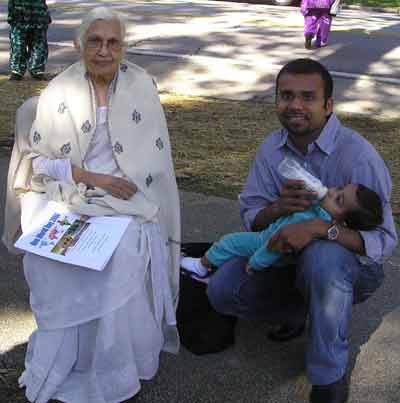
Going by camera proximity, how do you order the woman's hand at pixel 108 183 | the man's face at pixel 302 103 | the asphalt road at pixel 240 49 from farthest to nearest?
1. the asphalt road at pixel 240 49
2. the woman's hand at pixel 108 183
3. the man's face at pixel 302 103

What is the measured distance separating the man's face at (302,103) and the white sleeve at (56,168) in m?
0.93

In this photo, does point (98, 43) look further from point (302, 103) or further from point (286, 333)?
point (286, 333)

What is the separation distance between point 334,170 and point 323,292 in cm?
55

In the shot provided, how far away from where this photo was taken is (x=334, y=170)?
116 inches

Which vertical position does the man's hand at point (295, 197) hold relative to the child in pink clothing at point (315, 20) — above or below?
above

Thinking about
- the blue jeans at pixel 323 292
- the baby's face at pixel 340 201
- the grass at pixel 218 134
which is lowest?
the grass at pixel 218 134

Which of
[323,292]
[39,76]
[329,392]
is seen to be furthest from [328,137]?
[39,76]

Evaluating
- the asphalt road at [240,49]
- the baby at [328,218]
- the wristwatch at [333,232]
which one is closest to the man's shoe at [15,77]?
the asphalt road at [240,49]

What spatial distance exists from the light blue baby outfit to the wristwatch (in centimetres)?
4

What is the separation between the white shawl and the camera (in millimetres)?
3086

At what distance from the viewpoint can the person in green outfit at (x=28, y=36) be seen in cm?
864

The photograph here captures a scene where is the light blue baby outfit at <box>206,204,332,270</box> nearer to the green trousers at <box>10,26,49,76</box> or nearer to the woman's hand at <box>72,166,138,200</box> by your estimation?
the woman's hand at <box>72,166,138,200</box>

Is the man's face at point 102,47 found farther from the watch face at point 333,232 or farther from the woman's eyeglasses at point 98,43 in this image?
the watch face at point 333,232

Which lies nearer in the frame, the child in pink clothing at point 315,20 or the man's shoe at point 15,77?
the man's shoe at point 15,77
